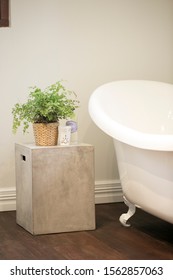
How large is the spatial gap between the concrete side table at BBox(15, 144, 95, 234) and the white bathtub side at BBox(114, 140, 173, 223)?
0.69 ft

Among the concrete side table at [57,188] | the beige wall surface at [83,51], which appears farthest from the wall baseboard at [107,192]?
the concrete side table at [57,188]

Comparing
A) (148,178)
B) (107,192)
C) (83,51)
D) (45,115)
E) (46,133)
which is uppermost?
(83,51)

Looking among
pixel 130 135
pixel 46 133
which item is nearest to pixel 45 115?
pixel 46 133

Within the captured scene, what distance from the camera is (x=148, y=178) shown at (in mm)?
2832

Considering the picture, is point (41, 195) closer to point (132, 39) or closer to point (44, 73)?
point (44, 73)

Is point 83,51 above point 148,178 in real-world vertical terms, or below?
above

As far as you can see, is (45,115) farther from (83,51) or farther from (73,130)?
(83,51)

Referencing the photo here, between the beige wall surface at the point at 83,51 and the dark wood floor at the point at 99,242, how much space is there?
2.16ft

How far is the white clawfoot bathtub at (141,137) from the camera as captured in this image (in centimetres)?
268

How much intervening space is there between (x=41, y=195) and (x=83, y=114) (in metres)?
0.96

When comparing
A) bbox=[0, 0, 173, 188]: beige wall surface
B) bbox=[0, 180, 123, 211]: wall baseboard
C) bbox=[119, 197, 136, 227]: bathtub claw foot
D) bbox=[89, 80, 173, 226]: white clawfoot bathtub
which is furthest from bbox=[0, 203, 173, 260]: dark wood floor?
bbox=[0, 0, 173, 188]: beige wall surface

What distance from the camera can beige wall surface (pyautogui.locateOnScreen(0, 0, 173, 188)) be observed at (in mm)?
3709

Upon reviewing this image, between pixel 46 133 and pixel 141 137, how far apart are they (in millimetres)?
670
